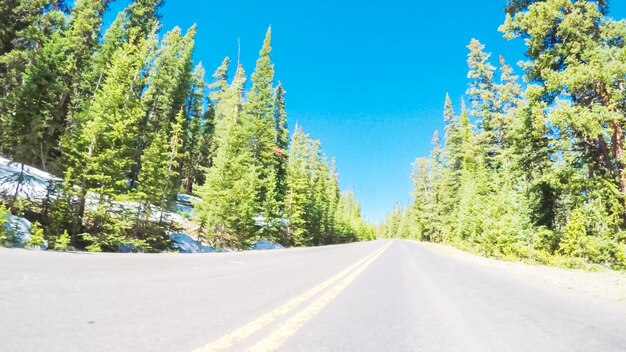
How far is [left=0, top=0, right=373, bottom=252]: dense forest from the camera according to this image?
15562 mm

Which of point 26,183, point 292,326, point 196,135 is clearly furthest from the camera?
point 196,135

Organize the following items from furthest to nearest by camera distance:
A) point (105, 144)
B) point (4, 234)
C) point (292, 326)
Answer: point (105, 144), point (4, 234), point (292, 326)

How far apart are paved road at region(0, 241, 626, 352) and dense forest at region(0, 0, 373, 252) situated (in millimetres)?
7593

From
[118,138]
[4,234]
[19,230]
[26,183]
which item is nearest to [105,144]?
[118,138]

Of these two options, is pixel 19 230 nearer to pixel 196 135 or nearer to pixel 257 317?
pixel 257 317

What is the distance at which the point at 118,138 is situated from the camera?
1630cm

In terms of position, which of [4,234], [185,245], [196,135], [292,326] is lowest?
[185,245]

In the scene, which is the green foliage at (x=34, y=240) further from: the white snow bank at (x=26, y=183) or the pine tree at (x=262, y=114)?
the pine tree at (x=262, y=114)

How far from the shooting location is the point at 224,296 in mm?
5234

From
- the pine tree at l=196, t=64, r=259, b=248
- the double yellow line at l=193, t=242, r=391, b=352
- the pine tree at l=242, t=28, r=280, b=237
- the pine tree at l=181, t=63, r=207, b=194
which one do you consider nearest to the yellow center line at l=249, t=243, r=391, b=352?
the double yellow line at l=193, t=242, r=391, b=352

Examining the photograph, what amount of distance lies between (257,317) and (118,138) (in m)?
15.2

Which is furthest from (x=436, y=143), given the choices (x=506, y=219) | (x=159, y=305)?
(x=159, y=305)

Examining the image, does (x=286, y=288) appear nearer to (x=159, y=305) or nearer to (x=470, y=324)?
(x=159, y=305)

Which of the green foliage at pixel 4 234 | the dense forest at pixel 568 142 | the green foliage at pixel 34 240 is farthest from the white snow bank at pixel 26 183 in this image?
the dense forest at pixel 568 142
